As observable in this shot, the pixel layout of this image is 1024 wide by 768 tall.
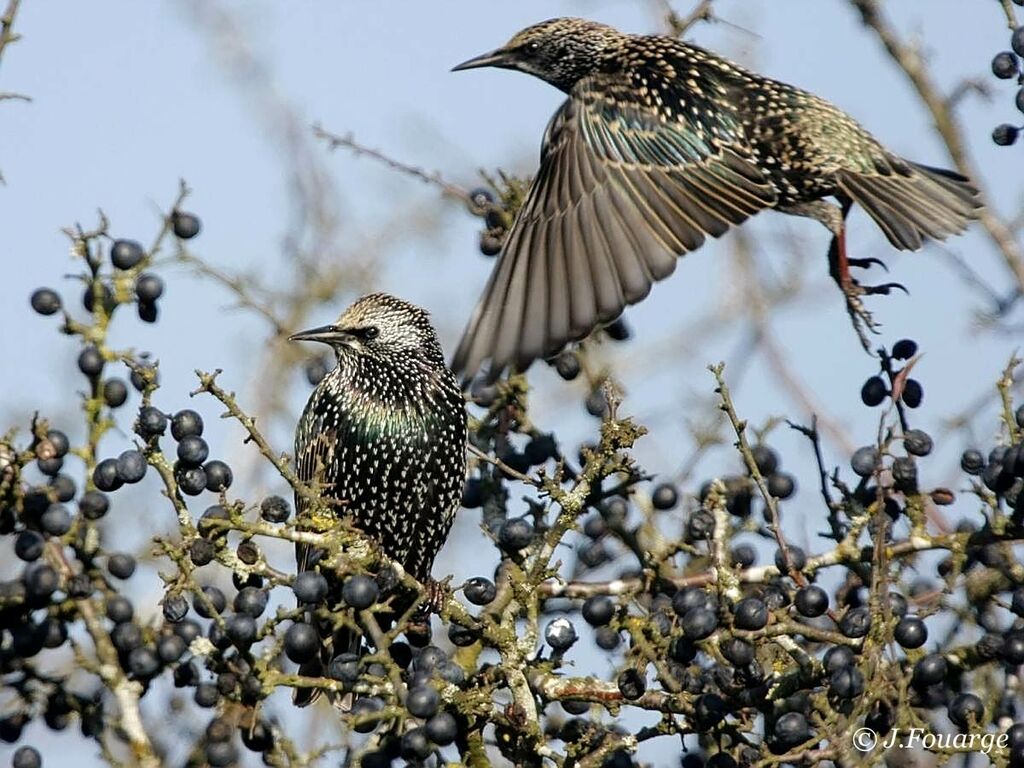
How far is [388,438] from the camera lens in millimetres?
5043

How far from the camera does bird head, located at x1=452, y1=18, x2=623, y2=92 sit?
236 inches

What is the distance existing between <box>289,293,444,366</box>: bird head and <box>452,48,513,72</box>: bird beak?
112 cm

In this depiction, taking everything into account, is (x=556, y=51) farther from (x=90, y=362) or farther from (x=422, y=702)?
(x=422, y=702)

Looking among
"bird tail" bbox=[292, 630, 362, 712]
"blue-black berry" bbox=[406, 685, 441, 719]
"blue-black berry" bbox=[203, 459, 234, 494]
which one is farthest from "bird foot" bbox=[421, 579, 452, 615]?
"blue-black berry" bbox=[203, 459, 234, 494]

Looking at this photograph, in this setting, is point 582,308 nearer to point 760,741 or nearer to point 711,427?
point 711,427

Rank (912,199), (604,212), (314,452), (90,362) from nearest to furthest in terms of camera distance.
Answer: (90,362)
(314,452)
(604,212)
(912,199)

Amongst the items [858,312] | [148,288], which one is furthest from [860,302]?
[148,288]

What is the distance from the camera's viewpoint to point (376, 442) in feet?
16.5

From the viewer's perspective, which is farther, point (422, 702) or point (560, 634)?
point (560, 634)

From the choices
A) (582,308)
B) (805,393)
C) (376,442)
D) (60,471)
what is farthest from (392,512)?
(805,393)

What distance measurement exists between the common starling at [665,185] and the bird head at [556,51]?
73mm

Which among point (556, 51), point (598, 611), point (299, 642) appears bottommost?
point (299, 642)
